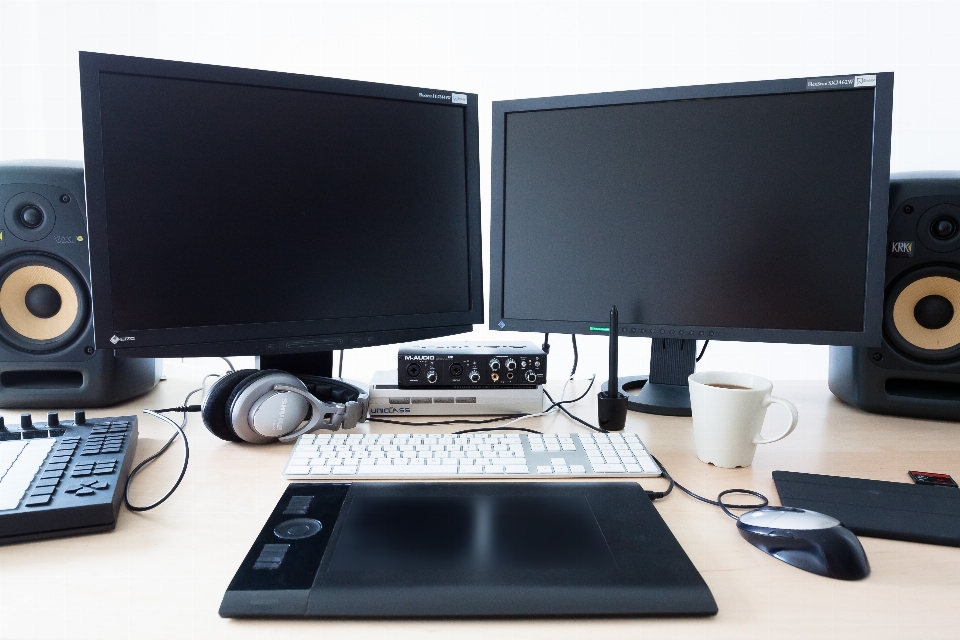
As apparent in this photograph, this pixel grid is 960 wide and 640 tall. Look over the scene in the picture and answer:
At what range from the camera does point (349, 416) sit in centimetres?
92

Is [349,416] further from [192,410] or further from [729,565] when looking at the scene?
[729,565]

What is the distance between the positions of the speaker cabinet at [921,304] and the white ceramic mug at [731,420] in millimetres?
356

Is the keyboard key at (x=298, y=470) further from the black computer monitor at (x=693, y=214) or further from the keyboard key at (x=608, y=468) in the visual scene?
the black computer monitor at (x=693, y=214)

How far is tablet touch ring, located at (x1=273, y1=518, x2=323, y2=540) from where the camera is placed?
0.57 meters

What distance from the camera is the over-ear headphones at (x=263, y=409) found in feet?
2.72

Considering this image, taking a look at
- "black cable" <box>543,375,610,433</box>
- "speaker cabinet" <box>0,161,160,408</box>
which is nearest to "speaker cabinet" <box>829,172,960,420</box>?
"black cable" <box>543,375,610,433</box>

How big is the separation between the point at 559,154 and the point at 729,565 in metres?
0.71

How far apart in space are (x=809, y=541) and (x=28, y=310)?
113 cm

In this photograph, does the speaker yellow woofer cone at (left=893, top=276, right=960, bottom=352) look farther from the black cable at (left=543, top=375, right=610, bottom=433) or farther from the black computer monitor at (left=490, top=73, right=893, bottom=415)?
the black cable at (left=543, top=375, right=610, bottom=433)

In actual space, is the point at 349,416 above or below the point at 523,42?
below

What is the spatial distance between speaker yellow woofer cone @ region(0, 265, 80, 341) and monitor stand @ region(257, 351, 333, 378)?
0.31m

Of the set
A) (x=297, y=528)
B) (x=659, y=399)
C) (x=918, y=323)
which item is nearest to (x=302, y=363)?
(x=297, y=528)

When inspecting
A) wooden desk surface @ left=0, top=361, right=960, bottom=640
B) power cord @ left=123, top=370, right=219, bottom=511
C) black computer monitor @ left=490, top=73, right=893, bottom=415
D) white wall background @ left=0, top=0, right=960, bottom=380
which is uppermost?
white wall background @ left=0, top=0, right=960, bottom=380

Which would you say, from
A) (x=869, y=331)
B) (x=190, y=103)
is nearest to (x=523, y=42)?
(x=190, y=103)
